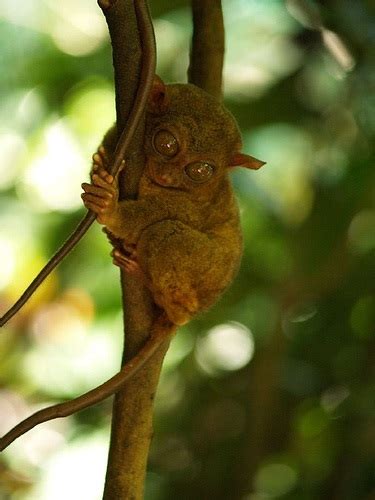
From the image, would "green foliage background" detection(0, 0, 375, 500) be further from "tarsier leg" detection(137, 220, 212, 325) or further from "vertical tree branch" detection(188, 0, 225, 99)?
"tarsier leg" detection(137, 220, 212, 325)

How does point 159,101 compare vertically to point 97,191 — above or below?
above

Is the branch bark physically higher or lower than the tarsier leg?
lower

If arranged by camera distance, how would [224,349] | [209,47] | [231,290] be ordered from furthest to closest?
[224,349] → [231,290] → [209,47]

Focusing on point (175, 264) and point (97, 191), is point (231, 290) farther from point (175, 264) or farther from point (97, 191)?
point (97, 191)

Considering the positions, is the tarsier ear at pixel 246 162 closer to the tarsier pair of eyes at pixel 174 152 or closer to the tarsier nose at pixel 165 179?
the tarsier pair of eyes at pixel 174 152

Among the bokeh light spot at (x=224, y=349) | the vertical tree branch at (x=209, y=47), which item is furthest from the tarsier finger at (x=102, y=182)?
the bokeh light spot at (x=224, y=349)

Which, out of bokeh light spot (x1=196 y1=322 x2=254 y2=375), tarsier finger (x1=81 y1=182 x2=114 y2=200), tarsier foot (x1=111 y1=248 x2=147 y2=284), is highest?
bokeh light spot (x1=196 y1=322 x2=254 y2=375)

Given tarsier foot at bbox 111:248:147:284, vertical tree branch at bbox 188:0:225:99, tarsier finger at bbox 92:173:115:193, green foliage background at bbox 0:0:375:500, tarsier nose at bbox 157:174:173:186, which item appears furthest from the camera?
green foliage background at bbox 0:0:375:500

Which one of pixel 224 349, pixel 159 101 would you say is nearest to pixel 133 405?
pixel 159 101

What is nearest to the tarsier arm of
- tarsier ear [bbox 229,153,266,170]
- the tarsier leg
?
the tarsier leg
